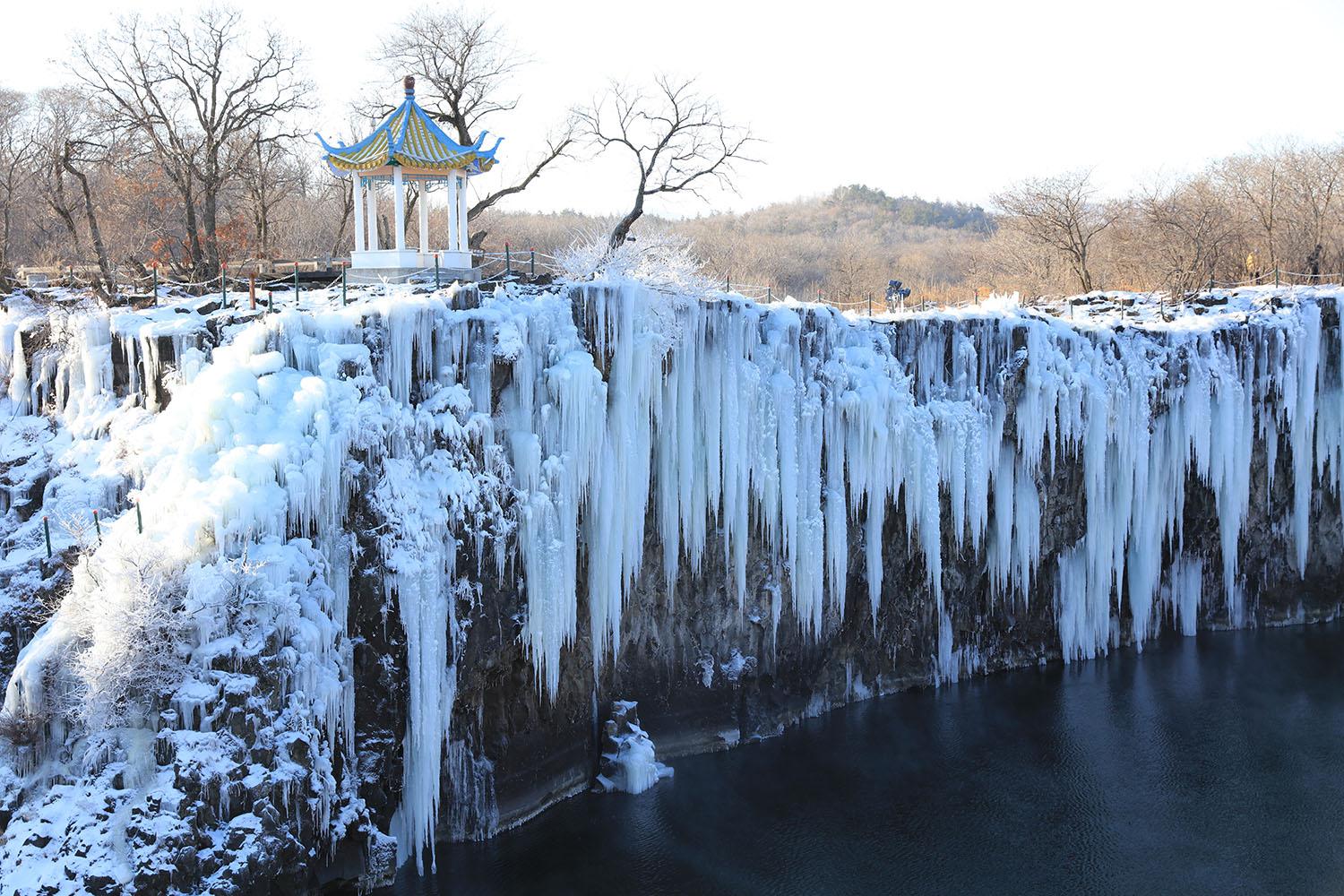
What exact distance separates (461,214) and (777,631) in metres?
10.1

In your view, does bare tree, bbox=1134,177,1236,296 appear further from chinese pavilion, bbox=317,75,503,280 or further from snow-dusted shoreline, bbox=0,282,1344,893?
chinese pavilion, bbox=317,75,503,280

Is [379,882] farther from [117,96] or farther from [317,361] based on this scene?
[117,96]

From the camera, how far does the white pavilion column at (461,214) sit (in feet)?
72.4

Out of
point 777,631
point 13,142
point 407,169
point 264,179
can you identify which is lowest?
point 777,631

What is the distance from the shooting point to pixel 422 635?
54.1 ft

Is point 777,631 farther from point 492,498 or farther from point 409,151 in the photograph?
point 409,151

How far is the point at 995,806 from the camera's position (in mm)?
19484

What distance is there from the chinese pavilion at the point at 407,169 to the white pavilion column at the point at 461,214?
0.02 meters

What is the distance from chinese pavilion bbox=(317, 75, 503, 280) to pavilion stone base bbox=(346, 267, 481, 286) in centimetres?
2

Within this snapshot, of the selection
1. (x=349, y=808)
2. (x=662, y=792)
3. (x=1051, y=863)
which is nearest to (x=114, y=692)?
(x=349, y=808)

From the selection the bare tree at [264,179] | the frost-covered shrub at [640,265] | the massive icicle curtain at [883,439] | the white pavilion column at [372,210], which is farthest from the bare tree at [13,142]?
the massive icicle curtain at [883,439]

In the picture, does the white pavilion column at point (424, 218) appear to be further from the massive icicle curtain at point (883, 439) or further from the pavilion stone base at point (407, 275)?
the massive icicle curtain at point (883, 439)

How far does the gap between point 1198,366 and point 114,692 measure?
76.7ft

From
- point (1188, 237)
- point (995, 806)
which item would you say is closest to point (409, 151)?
point (995, 806)
